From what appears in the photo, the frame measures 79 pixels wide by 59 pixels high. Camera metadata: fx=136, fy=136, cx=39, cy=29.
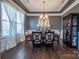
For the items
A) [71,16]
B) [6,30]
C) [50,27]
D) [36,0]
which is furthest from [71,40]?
[50,27]

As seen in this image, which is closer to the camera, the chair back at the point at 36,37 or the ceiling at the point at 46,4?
the chair back at the point at 36,37

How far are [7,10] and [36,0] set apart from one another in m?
2.18

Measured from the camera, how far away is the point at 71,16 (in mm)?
8695

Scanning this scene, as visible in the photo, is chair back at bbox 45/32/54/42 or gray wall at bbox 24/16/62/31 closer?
chair back at bbox 45/32/54/42

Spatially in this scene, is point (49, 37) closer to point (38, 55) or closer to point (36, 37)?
point (36, 37)

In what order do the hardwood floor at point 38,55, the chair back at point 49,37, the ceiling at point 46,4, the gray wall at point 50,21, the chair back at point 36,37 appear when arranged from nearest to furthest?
the hardwood floor at point 38,55
the chair back at point 36,37
the chair back at point 49,37
the ceiling at point 46,4
the gray wall at point 50,21

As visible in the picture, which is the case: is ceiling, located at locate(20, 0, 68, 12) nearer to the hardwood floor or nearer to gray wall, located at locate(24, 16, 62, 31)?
gray wall, located at locate(24, 16, 62, 31)

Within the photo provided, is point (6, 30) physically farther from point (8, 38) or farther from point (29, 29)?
point (29, 29)

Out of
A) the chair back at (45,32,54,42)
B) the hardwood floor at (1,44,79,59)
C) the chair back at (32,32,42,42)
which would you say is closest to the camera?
the hardwood floor at (1,44,79,59)

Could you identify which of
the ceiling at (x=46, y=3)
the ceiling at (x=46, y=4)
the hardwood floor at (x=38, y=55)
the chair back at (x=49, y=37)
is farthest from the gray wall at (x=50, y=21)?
the hardwood floor at (x=38, y=55)

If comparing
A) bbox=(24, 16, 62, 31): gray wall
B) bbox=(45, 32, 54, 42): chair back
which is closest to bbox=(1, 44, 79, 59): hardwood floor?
bbox=(45, 32, 54, 42): chair back

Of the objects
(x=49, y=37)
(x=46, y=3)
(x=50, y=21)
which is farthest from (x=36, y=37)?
(x=50, y=21)

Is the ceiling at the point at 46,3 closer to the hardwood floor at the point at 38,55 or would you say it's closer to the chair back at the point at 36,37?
the chair back at the point at 36,37

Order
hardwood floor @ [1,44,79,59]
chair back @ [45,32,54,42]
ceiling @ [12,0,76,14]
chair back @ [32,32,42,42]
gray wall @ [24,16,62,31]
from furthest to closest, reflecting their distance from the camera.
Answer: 1. gray wall @ [24,16,62,31]
2. ceiling @ [12,0,76,14]
3. chair back @ [45,32,54,42]
4. chair back @ [32,32,42,42]
5. hardwood floor @ [1,44,79,59]
